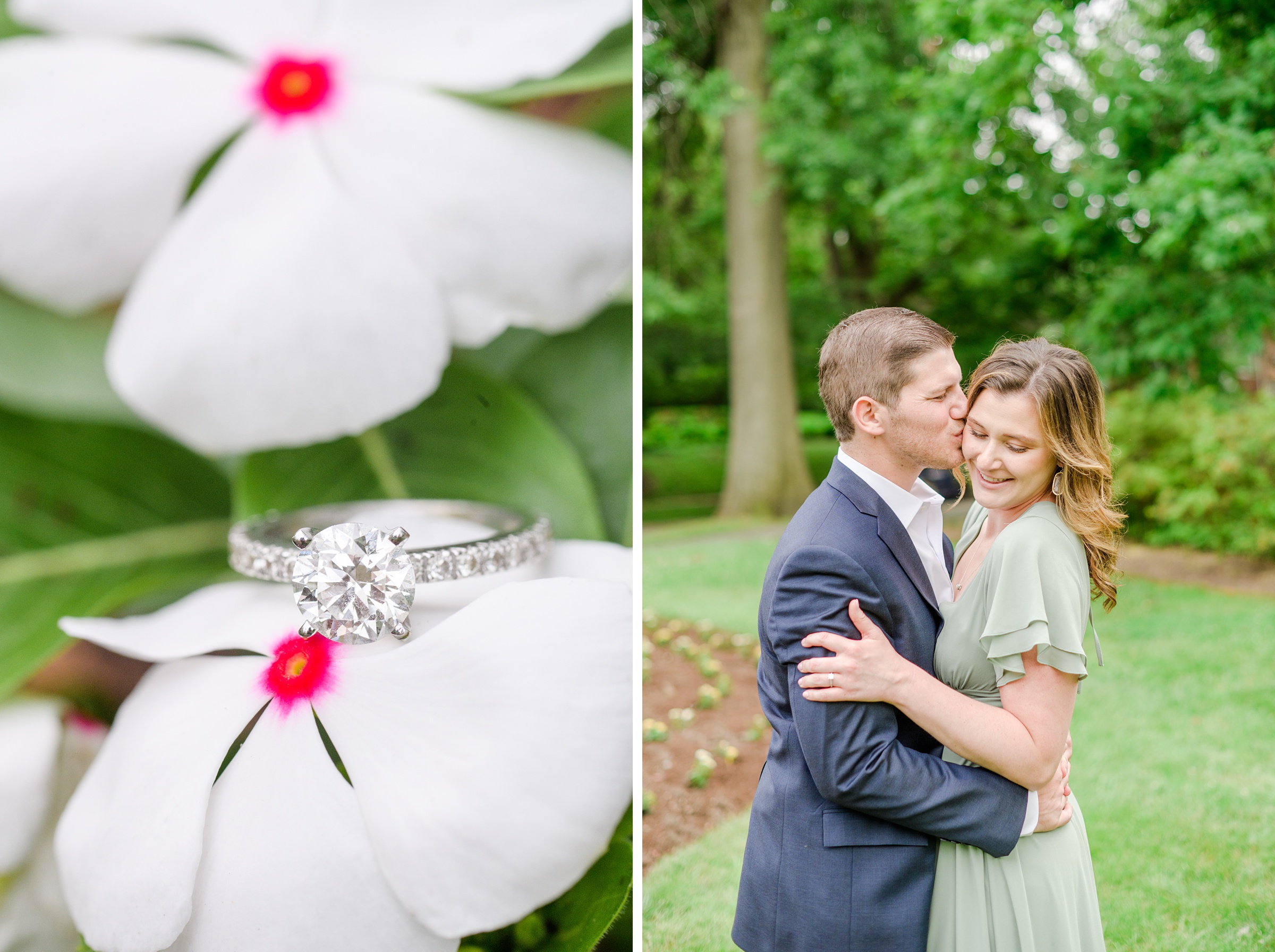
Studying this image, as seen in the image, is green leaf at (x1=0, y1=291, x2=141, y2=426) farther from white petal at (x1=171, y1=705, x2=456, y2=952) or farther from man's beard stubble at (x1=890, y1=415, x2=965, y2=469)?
man's beard stubble at (x1=890, y1=415, x2=965, y2=469)

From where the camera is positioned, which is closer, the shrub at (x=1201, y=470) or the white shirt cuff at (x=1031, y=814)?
the white shirt cuff at (x=1031, y=814)

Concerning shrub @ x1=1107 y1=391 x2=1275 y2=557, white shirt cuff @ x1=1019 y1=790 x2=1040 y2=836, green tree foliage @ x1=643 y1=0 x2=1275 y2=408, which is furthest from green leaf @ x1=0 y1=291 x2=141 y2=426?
shrub @ x1=1107 y1=391 x2=1275 y2=557

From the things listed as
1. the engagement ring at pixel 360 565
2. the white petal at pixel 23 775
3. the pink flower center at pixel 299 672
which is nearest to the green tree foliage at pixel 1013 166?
the engagement ring at pixel 360 565

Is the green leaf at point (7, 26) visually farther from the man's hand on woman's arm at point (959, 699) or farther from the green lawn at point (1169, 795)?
the green lawn at point (1169, 795)

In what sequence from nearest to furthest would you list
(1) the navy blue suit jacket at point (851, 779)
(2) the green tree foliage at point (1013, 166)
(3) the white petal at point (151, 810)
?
(3) the white petal at point (151, 810) → (1) the navy blue suit jacket at point (851, 779) → (2) the green tree foliage at point (1013, 166)

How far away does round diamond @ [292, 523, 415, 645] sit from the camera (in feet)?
2.07

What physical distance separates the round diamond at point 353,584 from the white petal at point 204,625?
4 centimetres

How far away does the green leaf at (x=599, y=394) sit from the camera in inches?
30.0

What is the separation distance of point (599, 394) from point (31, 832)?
0.52 metres

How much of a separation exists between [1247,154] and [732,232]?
2.80 metres

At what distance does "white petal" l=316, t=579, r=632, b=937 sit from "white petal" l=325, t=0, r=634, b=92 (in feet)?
1.22

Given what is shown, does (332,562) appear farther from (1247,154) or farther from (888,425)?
(1247,154)

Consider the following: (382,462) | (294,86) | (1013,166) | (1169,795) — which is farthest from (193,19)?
(1013,166)

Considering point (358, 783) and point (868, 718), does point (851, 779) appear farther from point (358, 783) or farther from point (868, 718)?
point (358, 783)
